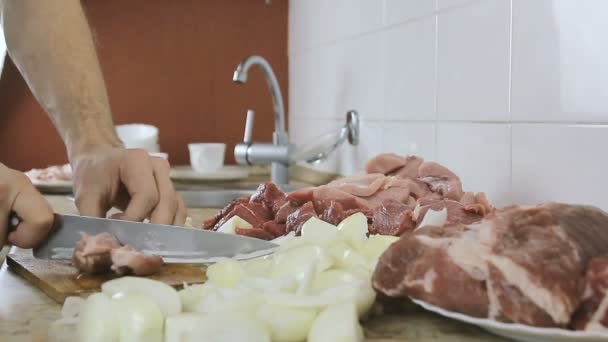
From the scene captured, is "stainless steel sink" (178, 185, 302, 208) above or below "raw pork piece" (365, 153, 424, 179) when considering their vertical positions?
below

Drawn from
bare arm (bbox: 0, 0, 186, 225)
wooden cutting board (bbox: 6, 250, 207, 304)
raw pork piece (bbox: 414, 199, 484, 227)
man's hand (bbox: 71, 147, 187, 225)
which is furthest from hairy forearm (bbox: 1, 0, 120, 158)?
raw pork piece (bbox: 414, 199, 484, 227)

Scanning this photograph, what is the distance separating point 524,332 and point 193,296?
0.35 metres

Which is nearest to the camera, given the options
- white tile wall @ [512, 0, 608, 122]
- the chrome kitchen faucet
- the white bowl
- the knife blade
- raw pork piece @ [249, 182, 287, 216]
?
the knife blade

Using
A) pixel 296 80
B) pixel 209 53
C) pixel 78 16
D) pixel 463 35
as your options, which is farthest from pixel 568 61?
pixel 209 53

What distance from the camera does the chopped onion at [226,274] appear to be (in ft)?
3.03

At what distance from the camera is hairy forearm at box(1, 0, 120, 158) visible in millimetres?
1555

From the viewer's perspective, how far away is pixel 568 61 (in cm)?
135

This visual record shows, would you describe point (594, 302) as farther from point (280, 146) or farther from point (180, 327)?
point (280, 146)

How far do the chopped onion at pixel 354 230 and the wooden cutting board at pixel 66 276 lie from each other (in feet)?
0.66

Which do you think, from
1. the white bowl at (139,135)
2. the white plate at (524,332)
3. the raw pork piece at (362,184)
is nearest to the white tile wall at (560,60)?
the raw pork piece at (362,184)

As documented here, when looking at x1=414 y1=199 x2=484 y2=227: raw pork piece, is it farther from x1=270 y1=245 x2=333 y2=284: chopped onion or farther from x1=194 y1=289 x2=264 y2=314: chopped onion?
x1=194 y1=289 x2=264 y2=314: chopped onion

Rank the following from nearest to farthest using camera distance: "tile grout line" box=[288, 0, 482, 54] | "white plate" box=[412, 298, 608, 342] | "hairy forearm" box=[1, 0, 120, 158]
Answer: "white plate" box=[412, 298, 608, 342], "hairy forearm" box=[1, 0, 120, 158], "tile grout line" box=[288, 0, 482, 54]

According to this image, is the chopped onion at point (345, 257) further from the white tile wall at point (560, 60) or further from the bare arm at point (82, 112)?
the white tile wall at point (560, 60)

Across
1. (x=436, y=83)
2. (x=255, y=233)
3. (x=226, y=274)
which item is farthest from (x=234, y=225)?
(x=436, y=83)
